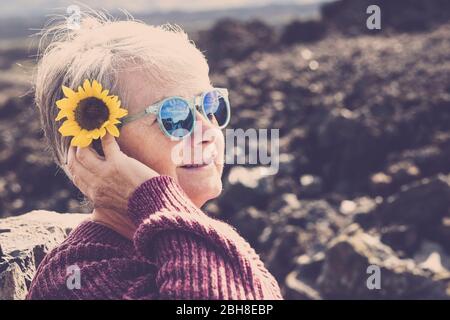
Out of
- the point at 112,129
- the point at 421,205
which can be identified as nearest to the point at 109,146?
the point at 112,129

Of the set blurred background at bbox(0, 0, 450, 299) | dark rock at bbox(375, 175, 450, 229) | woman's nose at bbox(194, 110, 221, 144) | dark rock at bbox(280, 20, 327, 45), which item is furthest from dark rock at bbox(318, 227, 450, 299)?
dark rock at bbox(280, 20, 327, 45)

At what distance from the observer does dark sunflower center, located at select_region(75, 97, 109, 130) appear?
7.29ft

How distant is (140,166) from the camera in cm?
227

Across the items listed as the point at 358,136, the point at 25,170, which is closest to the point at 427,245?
the point at 358,136

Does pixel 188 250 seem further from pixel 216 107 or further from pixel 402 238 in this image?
pixel 402 238

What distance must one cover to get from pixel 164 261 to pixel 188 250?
0.23 ft

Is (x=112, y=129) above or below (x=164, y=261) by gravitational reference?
above

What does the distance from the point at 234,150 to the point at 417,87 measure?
245 centimetres

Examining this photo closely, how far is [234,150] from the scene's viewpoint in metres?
7.40

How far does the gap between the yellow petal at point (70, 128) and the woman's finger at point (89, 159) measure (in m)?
0.08

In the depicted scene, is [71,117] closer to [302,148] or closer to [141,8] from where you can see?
[302,148]

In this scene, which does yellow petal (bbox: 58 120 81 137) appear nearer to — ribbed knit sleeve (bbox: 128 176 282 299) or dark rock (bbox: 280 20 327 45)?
ribbed knit sleeve (bbox: 128 176 282 299)

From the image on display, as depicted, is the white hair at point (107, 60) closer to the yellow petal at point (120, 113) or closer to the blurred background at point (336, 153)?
the yellow petal at point (120, 113)

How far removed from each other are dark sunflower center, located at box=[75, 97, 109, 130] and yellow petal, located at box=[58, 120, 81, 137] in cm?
1
